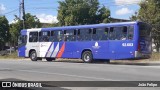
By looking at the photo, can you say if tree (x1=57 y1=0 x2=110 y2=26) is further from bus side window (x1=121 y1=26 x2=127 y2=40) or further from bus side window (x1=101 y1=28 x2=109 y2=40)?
bus side window (x1=121 y1=26 x2=127 y2=40)

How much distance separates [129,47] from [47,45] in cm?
858

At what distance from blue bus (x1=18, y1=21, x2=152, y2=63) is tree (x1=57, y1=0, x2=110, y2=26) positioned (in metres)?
18.8

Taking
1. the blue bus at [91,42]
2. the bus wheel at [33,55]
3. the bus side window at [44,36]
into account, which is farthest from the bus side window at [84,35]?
the bus wheel at [33,55]

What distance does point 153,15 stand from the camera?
4169 centimetres

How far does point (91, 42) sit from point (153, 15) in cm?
1755

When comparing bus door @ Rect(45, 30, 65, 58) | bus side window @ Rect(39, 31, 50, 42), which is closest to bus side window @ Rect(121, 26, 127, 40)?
bus door @ Rect(45, 30, 65, 58)

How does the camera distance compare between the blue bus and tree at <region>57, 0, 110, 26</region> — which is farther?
tree at <region>57, 0, 110, 26</region>

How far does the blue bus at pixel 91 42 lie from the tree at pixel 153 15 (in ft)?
50.9

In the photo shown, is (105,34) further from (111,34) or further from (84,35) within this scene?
(84,35)

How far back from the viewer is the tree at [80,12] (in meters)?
50.4

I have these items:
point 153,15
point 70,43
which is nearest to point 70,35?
point 70,43

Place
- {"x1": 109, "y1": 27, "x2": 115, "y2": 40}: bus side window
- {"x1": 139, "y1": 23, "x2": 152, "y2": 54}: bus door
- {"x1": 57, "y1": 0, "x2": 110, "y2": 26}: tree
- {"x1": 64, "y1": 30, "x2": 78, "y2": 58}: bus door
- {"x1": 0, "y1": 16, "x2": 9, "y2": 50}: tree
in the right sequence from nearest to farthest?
{"x1": 139, "y1": 23, "x2": 152, "y2": 54}: bus door < {"x1": 109, "y1": 27, "x2": 115, "y2": 40}: bus side window < {"x1": 64, "y1": 30, "x2": 78, "y2": 58}: bus door < {"x1": 57, "y1": 0, "x2": 110, "y2": 26}: tree < {"x1": 0, "y1": 16, "x2": 9, "y2": 50}: tree

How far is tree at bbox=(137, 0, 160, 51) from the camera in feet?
136

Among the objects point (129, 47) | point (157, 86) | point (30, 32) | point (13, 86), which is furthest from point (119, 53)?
point (13, 86)
